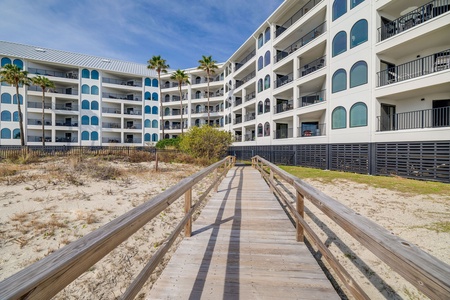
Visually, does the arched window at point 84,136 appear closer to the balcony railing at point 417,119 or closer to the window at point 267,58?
the window at point 267,58

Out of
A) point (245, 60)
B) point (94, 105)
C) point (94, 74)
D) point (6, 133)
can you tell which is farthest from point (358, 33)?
point (6, 133)

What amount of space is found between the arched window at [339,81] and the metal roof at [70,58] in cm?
3736

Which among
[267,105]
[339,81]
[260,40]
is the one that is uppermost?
[260,40]

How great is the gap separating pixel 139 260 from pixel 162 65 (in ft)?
116

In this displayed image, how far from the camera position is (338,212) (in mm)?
1992

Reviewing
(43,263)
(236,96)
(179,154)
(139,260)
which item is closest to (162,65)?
(236,96)

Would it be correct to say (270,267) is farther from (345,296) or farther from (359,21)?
(359,21)

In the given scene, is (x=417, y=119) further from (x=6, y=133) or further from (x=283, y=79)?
(x=6, y=133)

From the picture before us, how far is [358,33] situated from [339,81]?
3.48 metres

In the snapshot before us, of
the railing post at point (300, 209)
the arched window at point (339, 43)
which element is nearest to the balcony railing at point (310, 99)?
the arched window at point (339, 43)

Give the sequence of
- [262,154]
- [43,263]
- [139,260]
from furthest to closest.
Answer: [262,154] → [139,260] → [43,263]

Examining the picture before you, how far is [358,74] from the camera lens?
48.0 ft

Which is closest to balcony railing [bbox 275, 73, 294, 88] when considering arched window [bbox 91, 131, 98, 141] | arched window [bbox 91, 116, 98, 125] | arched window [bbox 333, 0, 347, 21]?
arched window [bbox 333, 0, 347, 21]

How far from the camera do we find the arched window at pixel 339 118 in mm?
15583
